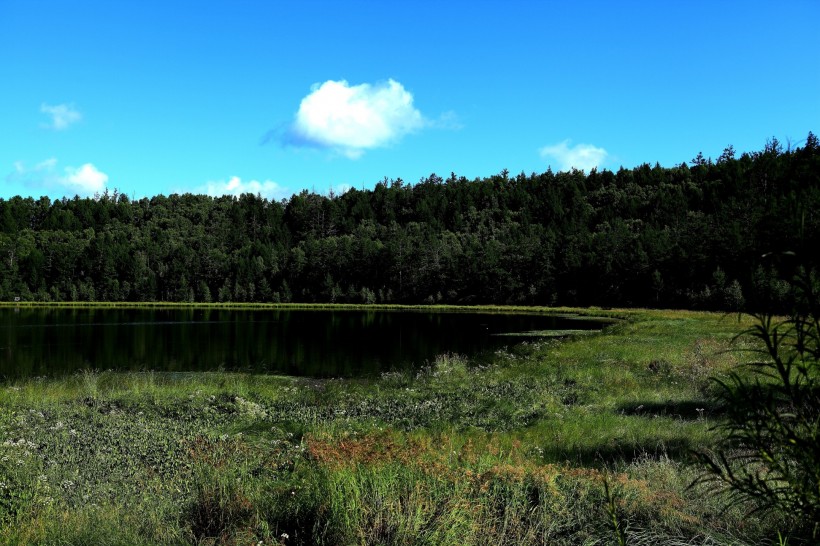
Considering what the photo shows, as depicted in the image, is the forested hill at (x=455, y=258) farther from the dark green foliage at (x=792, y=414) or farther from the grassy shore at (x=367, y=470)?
the dark green foliage at (x=792, y=414)

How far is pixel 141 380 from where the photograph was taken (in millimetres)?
25297

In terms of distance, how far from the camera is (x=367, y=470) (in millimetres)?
6723

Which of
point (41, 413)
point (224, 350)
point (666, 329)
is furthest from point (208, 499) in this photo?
point (666, 329)

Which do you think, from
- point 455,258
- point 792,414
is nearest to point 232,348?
point 792,414

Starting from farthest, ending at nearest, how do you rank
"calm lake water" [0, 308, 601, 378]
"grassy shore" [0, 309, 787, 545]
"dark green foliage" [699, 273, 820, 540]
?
"calm lake water" [0, 308, 601, 378], "grassy shore" [0, 309, 787, 545], "dark green foliage" [699, 273, 820, 540]

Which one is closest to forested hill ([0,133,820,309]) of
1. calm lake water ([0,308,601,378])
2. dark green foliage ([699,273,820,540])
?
calm lake water ([0,308,601,378])

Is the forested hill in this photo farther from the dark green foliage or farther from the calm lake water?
the dark green foliage

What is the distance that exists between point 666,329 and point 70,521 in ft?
156

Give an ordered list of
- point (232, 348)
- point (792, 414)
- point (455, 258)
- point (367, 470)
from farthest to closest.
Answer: point (455, 258), point (232, 348), point (367, 470), point (792, 414)

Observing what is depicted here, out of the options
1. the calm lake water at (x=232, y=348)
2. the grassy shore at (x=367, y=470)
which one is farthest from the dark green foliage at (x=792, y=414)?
the calm lake water at (x=232, y=348)

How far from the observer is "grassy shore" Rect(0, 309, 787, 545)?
586cm

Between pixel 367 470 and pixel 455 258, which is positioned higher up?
pixel 455 258

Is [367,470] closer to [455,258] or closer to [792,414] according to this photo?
[792,414]

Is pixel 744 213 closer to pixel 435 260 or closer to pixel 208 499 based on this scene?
pixel 435 260
